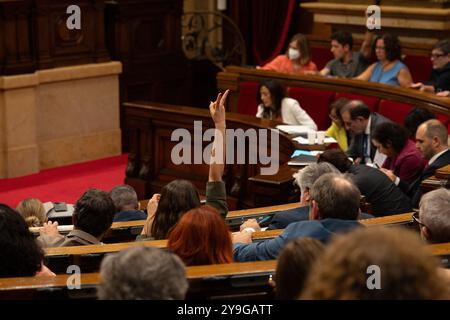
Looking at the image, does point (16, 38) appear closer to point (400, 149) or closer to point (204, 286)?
point (400, 149)

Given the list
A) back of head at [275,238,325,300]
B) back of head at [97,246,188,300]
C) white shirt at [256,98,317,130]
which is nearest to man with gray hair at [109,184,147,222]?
white shirt at [256,98,317,130]

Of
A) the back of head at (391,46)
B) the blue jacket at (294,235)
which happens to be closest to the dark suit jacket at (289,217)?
the blue jacket at (294,235)

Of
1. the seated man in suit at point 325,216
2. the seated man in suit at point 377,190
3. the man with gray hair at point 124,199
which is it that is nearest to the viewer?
the seated man in suit at point 325,216

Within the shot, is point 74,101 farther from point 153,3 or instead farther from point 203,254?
point 203,254

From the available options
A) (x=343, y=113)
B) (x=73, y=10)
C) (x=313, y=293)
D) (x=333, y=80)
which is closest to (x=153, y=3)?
(x=73, y=10)

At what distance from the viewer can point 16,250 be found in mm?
2844

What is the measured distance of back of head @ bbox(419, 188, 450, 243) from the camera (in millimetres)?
3136

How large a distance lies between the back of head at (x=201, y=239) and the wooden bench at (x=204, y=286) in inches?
8.5

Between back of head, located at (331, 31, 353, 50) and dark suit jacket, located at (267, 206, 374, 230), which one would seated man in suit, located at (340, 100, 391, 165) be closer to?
back of head, located at (331, 31, 353, 50)

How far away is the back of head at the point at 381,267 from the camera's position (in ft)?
5.02

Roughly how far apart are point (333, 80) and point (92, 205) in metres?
3.87

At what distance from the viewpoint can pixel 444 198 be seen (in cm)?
316

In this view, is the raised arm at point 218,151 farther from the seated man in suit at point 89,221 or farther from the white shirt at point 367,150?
the white shirt at point 367,150

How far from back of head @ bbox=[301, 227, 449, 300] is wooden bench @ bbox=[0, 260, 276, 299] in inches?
35.8
